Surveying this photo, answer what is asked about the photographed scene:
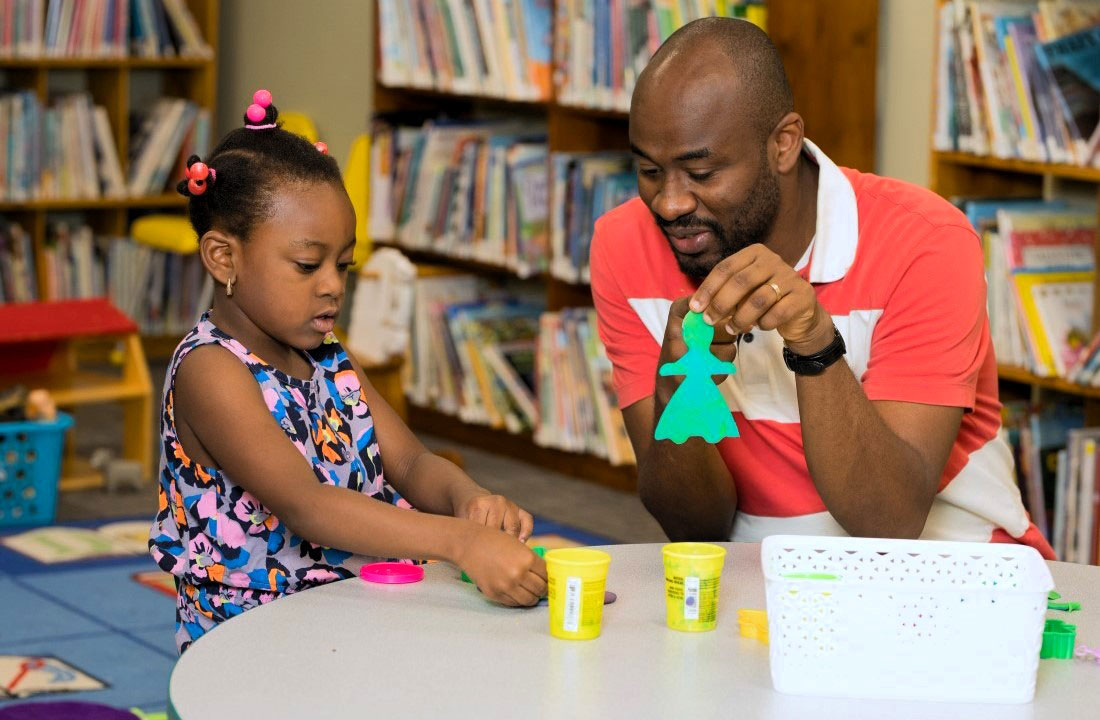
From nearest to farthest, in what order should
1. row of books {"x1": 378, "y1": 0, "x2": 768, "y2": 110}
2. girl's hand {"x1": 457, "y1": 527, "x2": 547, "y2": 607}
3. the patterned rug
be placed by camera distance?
girl's hand {"x1": 457, "y1": 527, "x2": 547, "y2": 607}
the patterned rug
row of books {"x1": 378, "y1": 0, "x2": 768, "y2": 110}

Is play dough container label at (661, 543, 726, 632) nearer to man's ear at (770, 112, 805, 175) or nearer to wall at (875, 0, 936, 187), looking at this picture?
man's ear at (770, 112, 805, 175)

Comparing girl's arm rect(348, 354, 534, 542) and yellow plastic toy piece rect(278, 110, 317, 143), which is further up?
yellow plastic toy piece rect(278, 110, 317, 143)

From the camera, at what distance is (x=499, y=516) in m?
1.72

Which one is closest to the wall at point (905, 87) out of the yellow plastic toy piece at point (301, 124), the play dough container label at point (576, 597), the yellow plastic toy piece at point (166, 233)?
the play dough container label at point (576, 597)

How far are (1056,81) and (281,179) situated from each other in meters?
1.89

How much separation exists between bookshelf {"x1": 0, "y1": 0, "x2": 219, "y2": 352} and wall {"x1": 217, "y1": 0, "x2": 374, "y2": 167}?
13cm

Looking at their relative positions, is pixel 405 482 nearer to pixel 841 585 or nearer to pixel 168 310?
pixel 841 585

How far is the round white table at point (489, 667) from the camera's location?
1.26 metres

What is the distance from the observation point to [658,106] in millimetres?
1814

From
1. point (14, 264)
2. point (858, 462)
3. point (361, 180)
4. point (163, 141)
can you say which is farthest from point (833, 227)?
point (163, 141)

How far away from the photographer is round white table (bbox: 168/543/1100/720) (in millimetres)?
1262

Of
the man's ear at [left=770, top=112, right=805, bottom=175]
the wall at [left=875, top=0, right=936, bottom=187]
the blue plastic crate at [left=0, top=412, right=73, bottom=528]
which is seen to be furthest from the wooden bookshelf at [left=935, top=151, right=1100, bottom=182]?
the blue plastic crate at [left=0, top=412, right=73, bottom=528]

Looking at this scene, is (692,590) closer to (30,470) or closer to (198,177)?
(198,177)

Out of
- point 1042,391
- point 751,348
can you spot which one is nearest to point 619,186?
point 1042,391
